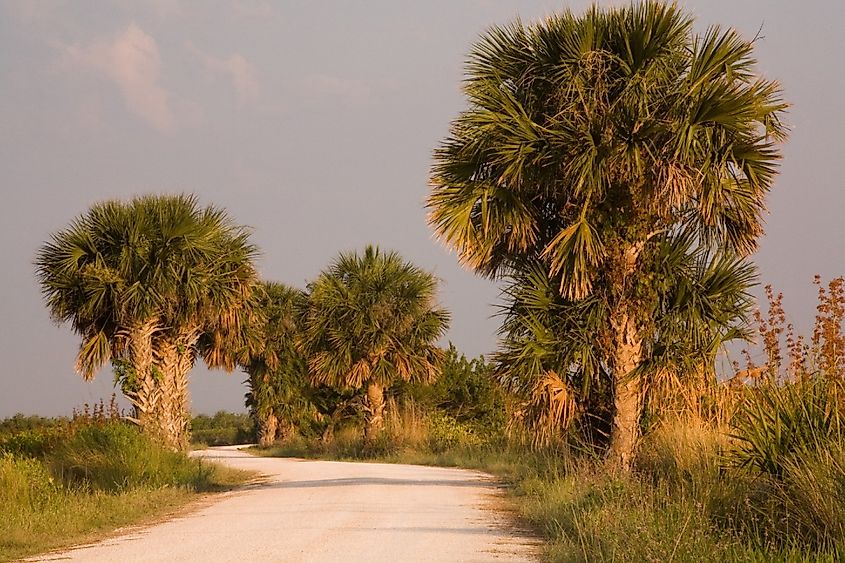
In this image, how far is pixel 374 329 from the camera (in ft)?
117

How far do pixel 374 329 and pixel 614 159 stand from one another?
2105 centimetres

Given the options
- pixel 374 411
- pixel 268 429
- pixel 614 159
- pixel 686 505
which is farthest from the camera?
pixel 268 429

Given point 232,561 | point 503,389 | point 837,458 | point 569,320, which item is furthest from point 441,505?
point 837,458

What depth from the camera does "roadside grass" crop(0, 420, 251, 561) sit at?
1269 centimetres

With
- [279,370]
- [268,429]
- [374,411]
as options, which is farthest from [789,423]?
[268,429]

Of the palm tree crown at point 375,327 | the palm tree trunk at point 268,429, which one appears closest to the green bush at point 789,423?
the palm tree crown at point 375,327

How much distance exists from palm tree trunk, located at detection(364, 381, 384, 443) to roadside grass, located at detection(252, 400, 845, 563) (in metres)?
19.6

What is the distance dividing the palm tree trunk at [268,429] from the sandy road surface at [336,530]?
1227 inches

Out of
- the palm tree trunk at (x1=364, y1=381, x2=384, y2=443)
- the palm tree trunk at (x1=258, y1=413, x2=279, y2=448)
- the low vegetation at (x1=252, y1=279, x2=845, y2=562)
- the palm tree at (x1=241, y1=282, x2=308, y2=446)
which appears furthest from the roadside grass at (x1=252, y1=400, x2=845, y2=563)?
the palm tree trunk at (x1=258, y1=413, x2=279, y2=448)

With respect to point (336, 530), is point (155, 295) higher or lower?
higher

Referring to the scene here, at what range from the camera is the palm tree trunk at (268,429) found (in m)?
50.4

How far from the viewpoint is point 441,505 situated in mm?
15289

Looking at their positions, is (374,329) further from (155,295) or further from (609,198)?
(609,198)

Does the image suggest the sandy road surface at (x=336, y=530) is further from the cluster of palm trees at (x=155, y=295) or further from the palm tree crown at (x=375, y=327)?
the palm tree crown at (x=375, y=327)
